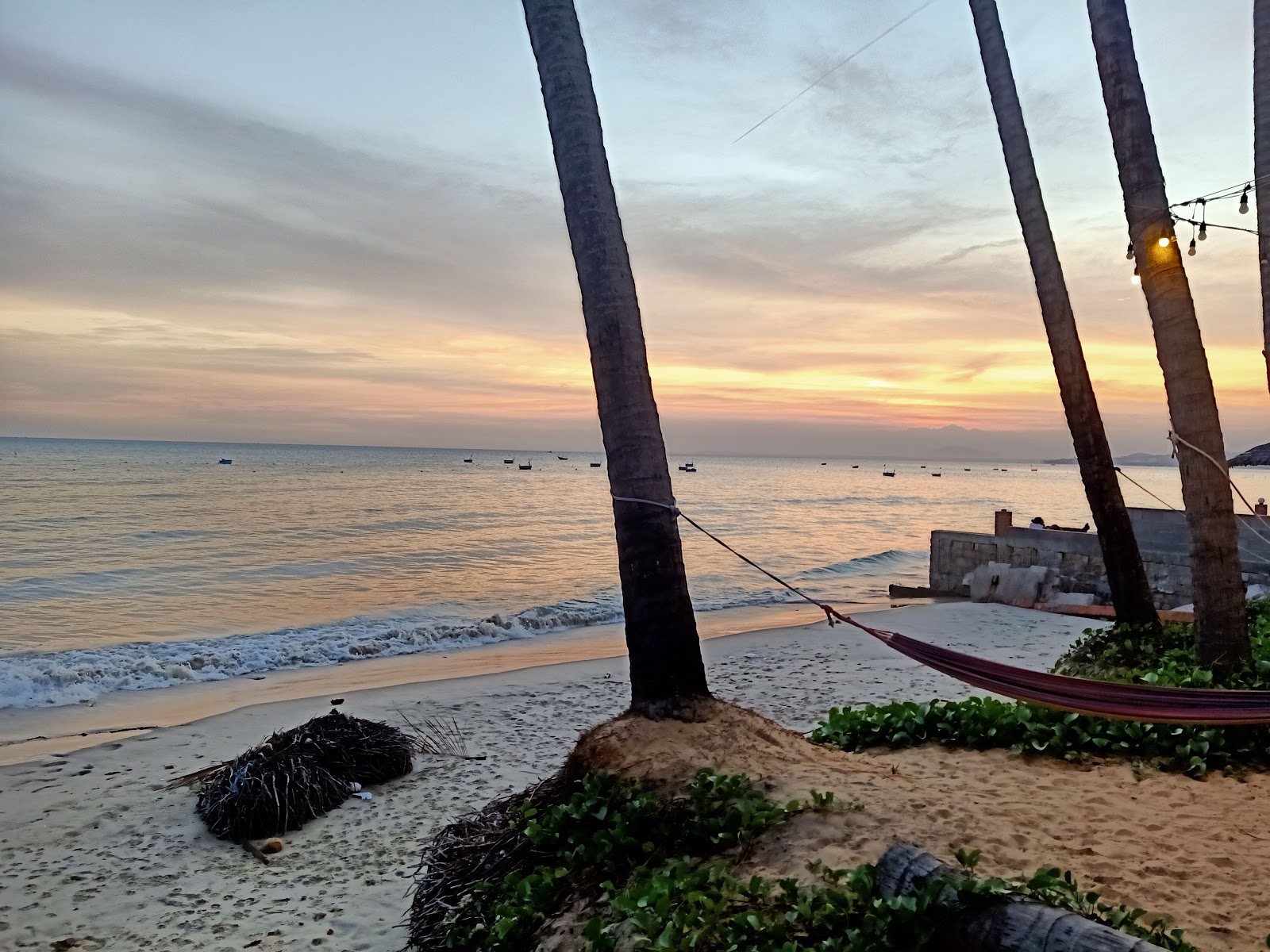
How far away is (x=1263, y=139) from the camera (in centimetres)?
611

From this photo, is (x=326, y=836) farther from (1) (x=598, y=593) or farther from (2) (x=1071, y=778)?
(1) (x=598, y=593)

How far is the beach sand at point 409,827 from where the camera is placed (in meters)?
2.86

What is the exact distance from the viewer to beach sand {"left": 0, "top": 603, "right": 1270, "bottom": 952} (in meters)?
2.86

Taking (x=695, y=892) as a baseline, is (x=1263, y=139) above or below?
above

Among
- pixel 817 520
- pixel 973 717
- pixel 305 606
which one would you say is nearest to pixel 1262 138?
pixel 973 717

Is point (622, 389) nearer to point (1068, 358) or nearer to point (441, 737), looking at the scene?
point (441, 737)

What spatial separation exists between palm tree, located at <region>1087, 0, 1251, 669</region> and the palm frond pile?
5.49 meters

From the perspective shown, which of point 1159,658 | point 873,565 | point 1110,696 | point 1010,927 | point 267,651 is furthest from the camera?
point 873,565

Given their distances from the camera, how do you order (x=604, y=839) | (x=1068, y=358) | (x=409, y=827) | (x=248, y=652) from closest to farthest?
(x=604, y=839), (x=409, y=827), (x=1068, y=358), (x=248, y=652)

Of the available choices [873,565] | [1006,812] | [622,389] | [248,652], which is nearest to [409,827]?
[622,389]

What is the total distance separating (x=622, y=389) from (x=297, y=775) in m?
3.55

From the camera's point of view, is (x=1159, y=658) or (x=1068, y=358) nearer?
(x=1159, y=658)

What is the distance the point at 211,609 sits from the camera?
14391 mm

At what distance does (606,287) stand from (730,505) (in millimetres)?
41824
